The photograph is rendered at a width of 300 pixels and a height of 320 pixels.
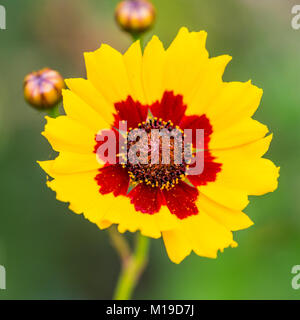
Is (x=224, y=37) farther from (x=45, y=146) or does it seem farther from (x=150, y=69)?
(x=150, y=69)

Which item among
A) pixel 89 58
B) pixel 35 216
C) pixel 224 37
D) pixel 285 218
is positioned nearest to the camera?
pixel 89 58

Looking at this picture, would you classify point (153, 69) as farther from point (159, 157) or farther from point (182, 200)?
point (182, 200)

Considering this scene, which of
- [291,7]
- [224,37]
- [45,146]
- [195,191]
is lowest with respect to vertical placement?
[195,191]

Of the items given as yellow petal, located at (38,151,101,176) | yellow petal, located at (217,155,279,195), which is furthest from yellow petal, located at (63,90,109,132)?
yellow petal, located at (217,155,279,195)

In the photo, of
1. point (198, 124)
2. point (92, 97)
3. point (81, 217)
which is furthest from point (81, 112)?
point (81, 217)

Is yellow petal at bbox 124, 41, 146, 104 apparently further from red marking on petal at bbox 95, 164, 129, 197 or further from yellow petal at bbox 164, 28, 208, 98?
red marking on petal at bbox 95, 164, 129, 197

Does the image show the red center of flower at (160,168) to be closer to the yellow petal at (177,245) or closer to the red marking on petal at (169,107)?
the red marking on petal at (169,107)
